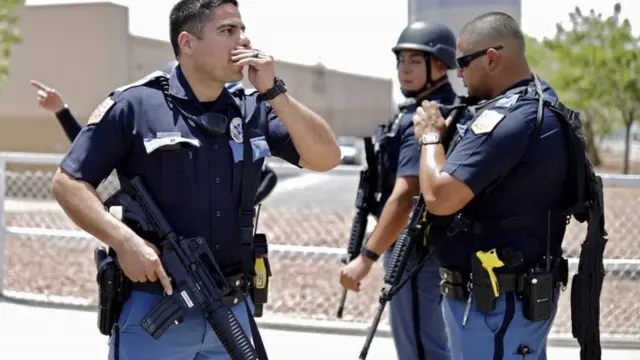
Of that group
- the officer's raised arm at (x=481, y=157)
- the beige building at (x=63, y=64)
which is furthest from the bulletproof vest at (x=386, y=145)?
the beige building at (x=63, y=64)

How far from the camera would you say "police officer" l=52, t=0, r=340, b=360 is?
2320 mm

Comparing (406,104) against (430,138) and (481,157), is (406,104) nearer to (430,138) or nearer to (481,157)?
(430,138)

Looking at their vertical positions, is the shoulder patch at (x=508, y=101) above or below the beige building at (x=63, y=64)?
above

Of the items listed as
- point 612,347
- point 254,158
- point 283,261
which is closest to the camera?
point 254,158

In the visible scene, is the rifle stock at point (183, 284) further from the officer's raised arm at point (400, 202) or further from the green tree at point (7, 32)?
the green tree at point (7, 32)

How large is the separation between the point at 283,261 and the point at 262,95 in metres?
5.55

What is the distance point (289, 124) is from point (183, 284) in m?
0.59

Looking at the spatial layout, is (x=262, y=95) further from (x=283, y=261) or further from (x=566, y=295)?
(x=283, y=261)

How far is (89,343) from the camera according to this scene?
4.88m

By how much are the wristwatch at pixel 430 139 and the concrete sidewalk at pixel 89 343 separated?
2253 mm

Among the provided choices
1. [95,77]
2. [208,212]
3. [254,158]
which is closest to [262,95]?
[254,158]

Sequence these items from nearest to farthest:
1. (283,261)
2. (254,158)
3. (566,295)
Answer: (254,158), (566,295), (283,261)

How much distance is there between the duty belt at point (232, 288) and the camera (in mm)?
2383

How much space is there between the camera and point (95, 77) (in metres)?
21.0
